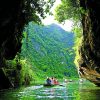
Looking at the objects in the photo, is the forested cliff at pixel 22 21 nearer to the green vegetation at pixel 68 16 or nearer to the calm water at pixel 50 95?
the calm water at pixel 50 95

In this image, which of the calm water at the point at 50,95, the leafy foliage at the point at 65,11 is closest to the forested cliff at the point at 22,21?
the calm water at the point at 50,95

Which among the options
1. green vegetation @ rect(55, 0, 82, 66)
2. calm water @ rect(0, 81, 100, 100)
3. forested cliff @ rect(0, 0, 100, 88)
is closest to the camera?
forested cliff @ rect(0, 0, 100, 88)

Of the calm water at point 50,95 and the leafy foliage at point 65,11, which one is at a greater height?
the leafy foliage at point 65,11

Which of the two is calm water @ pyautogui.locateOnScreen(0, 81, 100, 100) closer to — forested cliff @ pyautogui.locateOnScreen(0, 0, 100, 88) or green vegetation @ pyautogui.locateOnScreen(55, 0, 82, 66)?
forested cliff @ pyautogui.locateOnScreen(0, 0, 100, 88)

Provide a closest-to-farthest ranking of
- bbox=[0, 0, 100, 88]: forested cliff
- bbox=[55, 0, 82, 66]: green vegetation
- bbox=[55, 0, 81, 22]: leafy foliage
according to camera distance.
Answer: bbox=[0, 0, 100, 88]: forested cliff, bbox=[55, 0, 81, 22]: leafy foliage, bbox=[55, 0, 82, 66]: green vegetation

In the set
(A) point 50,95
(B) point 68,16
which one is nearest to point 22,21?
(A) point 50,95

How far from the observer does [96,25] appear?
31.4 m

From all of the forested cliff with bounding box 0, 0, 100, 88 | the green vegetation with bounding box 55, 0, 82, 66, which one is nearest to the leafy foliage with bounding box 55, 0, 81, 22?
the green vegetation with bounding box 55, 0, 82, 66

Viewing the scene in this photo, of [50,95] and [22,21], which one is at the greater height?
[22,21]

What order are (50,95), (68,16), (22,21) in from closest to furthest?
(50,95), (22,21), (68,16)

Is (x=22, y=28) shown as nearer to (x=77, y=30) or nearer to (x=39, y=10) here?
Result: (x=39, y=10)

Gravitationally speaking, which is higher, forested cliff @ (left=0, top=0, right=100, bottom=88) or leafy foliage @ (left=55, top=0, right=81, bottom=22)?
leafy foliage @ (left=55, top=0, right=81, bottom=22)

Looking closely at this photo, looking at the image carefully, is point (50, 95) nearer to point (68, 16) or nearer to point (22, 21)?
point (22, 21)

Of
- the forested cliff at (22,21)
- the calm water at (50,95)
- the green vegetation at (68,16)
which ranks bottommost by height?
the calm water at (50,95)
